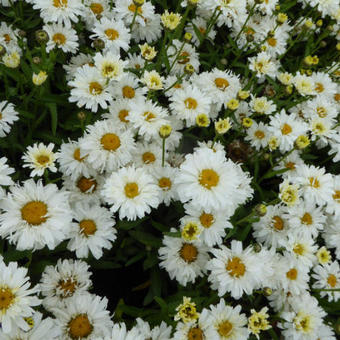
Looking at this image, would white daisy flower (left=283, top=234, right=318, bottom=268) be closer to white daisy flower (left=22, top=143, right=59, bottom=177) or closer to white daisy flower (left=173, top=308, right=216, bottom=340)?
white daisy flower (left=173, top=308, right=216, bottom=340)

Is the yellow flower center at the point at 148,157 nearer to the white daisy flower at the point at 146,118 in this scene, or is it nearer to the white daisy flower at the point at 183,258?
the white daisy flower at the point at 146,118

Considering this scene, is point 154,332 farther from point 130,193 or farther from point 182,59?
point 182,59

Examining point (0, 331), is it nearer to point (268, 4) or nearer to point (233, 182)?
point (233, 182)

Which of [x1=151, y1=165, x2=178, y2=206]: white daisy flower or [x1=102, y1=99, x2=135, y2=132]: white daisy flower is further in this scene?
[x1=102, y1=99, x2=135, y2=132]: white daisy flower

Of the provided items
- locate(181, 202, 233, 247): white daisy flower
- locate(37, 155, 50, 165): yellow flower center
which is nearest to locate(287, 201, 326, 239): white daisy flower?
locate(181, 202, 233, 247): white daisy flower

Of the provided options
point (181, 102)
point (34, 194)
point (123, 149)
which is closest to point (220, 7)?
point (181, 102)

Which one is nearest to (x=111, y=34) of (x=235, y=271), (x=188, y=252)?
(x=188, y=252)
